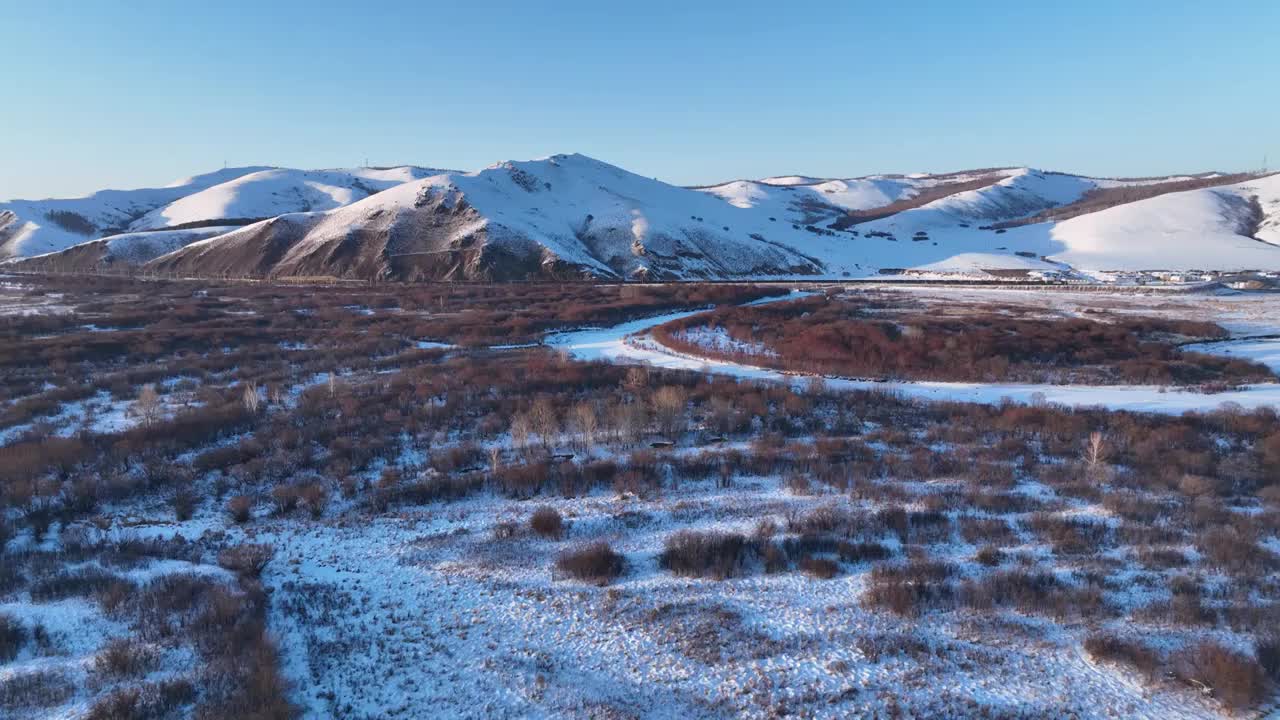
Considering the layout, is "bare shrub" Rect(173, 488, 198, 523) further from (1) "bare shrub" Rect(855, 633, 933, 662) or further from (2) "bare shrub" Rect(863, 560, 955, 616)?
(2) "bare shrub" Rect(863, 560, 955, 616)

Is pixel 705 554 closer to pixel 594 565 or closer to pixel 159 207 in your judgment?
pixel 594 565

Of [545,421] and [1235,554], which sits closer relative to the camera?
[1235,554]

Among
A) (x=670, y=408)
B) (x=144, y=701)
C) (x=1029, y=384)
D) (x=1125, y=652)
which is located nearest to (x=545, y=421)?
(x=670, y=408)

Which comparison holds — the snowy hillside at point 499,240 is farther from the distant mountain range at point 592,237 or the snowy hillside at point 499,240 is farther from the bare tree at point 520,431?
the bare tree at point 520,431

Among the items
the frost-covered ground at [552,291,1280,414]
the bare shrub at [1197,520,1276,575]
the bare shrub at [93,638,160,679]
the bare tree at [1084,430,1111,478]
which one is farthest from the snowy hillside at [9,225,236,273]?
the bare shrub at [1197,520,1276,575]

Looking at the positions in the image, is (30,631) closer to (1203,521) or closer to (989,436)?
(1203,521)

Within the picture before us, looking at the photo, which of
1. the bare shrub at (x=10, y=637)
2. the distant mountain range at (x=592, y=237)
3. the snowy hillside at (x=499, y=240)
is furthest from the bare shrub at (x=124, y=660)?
the snowy hillside at (x=499, y=240)

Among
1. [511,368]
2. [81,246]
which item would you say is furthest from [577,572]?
[81,246]
